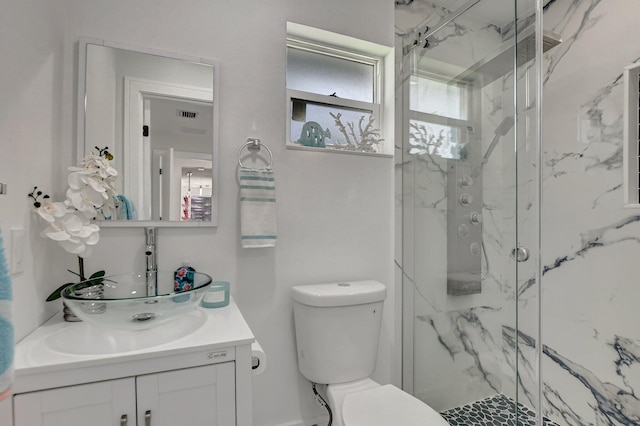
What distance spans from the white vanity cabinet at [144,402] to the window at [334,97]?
44.6 inches

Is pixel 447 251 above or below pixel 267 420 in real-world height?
above

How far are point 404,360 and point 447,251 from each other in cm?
69

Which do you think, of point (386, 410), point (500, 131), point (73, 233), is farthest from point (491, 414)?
point (73, 233)

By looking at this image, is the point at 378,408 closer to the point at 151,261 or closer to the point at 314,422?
the point at 314,422

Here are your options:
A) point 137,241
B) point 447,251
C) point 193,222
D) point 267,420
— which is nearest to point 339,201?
point 447,251

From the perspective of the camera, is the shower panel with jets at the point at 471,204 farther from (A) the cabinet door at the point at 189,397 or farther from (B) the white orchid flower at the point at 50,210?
(B) the white orchid flower at the point at 50,210

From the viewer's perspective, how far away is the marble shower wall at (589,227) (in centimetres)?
158

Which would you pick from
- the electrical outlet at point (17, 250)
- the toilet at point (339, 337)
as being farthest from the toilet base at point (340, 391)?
the electrical outlet at point (17, 250)

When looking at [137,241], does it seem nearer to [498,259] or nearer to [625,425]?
[498,259]

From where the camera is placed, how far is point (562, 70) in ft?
6.08

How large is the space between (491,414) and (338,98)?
5.64ft

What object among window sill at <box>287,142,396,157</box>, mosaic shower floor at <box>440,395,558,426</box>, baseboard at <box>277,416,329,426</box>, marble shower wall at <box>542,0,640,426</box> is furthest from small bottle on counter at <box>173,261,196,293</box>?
marble shower wall at <box>542,0,640,426</box>

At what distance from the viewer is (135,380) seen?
0.90 metres

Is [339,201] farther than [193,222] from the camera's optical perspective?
Yes
